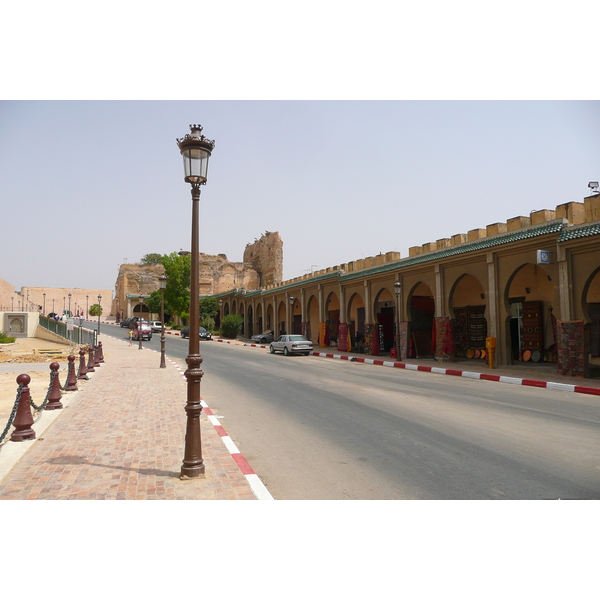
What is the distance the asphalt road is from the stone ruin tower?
54185mm

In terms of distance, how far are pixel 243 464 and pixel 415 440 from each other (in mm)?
2902

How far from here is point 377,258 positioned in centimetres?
2800

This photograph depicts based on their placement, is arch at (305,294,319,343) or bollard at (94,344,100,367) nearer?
bollard at (94,344,100,367)

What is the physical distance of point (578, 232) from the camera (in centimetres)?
1534

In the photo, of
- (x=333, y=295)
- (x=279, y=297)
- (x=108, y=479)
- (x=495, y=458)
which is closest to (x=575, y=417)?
(x=495, y=458)

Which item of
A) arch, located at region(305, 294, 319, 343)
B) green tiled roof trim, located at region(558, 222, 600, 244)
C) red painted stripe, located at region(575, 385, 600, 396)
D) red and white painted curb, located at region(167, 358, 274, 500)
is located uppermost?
green tiled roof trim, located at region(558, 222, 600, 244)

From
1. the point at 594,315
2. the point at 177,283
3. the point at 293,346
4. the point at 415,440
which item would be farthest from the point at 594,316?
the point at 177,283

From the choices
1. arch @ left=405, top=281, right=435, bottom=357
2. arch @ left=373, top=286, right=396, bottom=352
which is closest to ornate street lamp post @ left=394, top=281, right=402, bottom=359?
arch @ left=405, top=281, right=435, bottom=357

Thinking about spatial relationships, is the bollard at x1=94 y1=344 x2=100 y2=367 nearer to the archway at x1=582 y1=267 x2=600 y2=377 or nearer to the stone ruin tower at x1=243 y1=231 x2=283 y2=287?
the archway at x1=582 y1=267 x2=600 y2=377

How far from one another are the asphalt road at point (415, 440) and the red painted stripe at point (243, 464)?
0.13m

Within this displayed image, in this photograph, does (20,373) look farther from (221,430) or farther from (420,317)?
(420,317)

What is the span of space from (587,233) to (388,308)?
14375mm

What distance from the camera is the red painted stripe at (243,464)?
19.0 ft

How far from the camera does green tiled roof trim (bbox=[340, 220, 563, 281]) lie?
16791 mm
